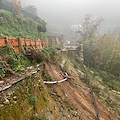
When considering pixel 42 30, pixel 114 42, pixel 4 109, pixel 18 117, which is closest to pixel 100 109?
pixel 18 117

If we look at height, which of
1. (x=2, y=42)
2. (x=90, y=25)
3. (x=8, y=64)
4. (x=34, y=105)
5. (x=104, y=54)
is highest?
(x=90, y=25)

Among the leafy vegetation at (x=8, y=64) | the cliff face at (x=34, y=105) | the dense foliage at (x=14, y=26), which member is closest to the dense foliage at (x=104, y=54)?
the dense foliage at (x=14, y=26)

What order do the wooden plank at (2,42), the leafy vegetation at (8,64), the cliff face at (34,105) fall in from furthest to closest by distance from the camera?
the wooden plank at (2,42) → the leafy vegetation at (8,64) → the cliff face at (34,105)

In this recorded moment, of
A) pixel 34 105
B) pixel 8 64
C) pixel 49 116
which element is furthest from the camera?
pixel 8 64

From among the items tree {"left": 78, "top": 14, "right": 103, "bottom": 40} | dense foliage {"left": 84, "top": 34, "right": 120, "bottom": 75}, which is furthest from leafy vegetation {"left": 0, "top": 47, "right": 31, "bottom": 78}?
tree {"left": 78, "top": 14, "right": 103, "bottom": 40}

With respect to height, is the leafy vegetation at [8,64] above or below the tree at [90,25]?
below

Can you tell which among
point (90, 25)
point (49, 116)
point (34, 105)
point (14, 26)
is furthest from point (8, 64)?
point (90, 25)

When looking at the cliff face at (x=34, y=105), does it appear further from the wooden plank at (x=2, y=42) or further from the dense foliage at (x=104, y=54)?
the dense foliage at (x=104, y=54)

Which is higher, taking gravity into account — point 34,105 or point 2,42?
point 2,42

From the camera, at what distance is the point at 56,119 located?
3.25 meters

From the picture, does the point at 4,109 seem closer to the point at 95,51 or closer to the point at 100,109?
the point at 100,109

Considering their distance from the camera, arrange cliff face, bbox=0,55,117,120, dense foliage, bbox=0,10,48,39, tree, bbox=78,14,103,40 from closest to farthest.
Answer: cliff face, bbox=0,55,117,120
dense foliage, bbox=0,10,48,39
tree, bbox=78,14,103,40

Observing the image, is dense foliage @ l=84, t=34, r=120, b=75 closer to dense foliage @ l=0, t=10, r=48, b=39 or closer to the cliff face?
dense foliage @ l=0, t=10, r=48, b=39

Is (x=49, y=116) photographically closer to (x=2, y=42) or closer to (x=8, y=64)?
(x=8, y=64)
